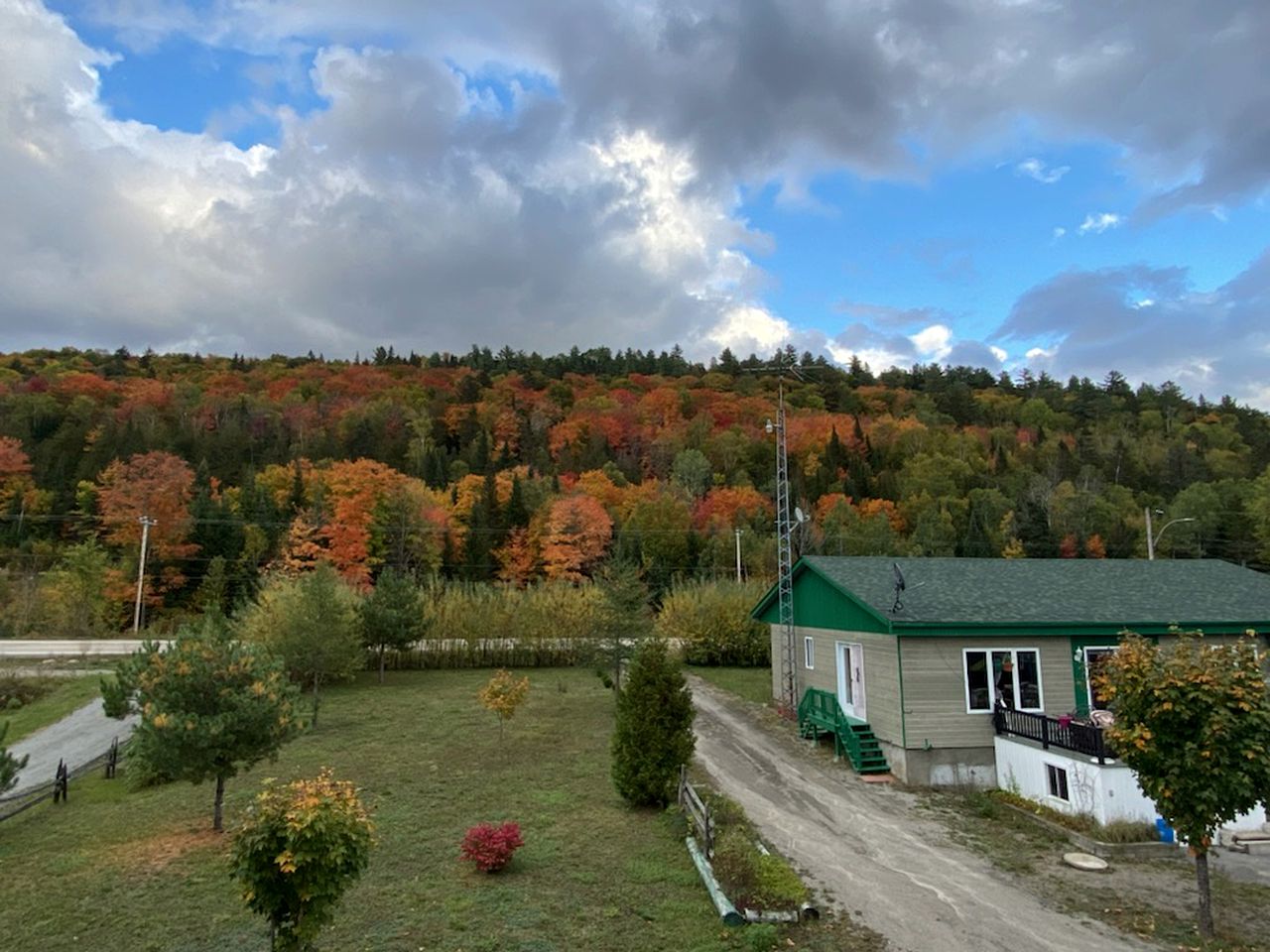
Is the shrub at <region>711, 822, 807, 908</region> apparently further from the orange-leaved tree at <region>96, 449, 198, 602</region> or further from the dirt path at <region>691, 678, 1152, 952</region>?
the orange-leaved tree at <region>96, 449, 198, 602</region>

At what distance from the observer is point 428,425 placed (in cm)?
8712

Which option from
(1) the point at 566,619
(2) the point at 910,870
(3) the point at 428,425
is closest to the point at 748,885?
(2) the point at 910,870

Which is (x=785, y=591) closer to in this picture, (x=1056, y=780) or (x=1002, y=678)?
(x=1002, y=678)

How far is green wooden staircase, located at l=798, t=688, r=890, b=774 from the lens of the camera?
53.6ft

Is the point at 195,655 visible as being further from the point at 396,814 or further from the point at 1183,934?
the point at 1183,934

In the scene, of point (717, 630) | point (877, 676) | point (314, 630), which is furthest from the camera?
point (717, 630)

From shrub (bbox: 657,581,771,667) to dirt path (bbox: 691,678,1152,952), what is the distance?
1853 centimetres

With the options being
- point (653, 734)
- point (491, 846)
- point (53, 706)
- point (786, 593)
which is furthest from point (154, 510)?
point (491, 846)

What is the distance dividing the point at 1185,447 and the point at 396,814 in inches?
4216

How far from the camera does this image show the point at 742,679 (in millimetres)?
31766

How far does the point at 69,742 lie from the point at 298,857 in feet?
69.1

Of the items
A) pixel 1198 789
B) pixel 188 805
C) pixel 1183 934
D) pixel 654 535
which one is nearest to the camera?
pixel 1198 789

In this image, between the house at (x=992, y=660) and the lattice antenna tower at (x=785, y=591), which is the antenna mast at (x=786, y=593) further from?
the house at (x=992, y=660)

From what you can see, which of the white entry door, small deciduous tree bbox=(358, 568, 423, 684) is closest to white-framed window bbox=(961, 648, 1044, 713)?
the white entry door
